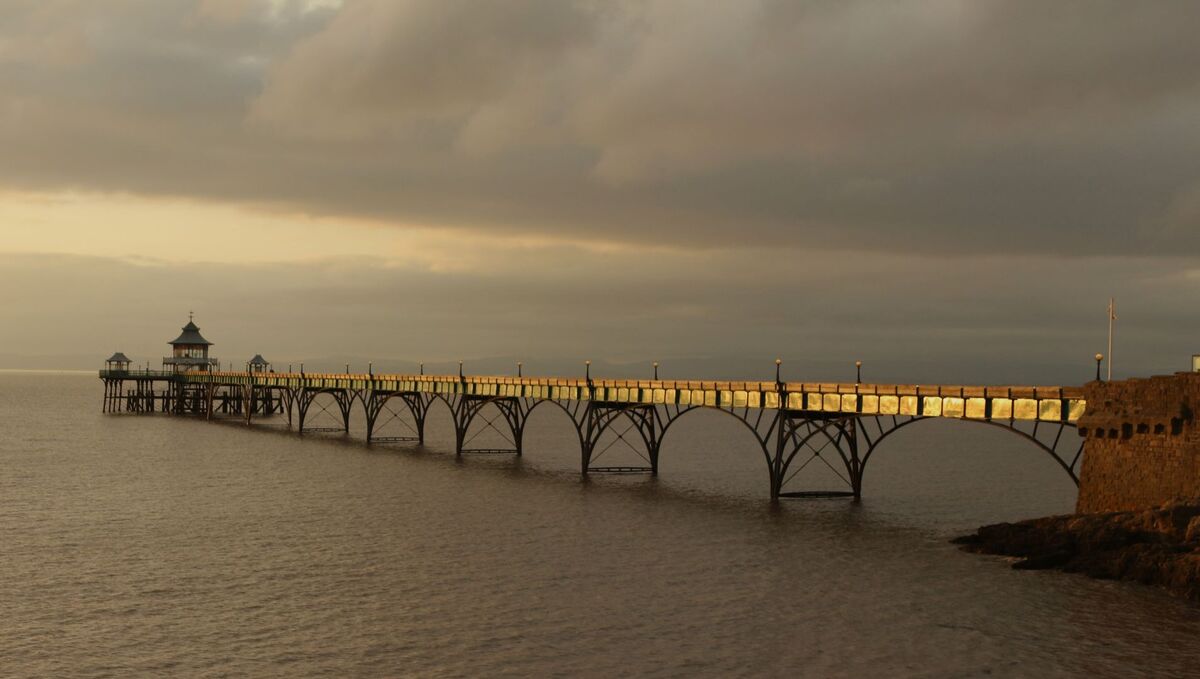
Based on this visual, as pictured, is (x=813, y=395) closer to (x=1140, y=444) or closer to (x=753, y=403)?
→ (x=753, y=403)

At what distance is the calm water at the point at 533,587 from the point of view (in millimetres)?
25375

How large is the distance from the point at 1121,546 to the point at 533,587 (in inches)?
704

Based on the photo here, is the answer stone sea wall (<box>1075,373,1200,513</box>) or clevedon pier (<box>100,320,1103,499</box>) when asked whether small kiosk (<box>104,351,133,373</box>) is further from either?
stone sea wall (<box>1075,373,1200,513</box>)

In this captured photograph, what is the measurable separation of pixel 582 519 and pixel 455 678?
74.0 ft

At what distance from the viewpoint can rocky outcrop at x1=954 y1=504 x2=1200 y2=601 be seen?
3114cm

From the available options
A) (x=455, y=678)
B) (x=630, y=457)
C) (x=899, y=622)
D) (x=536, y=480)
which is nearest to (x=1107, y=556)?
(x=899, y=622)

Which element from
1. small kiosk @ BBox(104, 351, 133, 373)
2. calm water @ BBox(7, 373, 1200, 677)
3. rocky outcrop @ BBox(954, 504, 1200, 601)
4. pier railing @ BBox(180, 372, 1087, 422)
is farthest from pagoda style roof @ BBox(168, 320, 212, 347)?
rocky outcrop @ BBox(954, 504, 1200, 601)

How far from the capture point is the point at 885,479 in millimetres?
71938

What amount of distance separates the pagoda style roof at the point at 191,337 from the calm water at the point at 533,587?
269 ft

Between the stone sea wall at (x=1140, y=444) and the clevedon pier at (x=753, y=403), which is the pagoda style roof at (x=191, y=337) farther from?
the stone sea wall at (x=1140, y=444)

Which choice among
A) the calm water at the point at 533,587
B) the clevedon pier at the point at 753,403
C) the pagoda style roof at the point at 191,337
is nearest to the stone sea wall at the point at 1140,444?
the clevedon pier at the point at 753,403

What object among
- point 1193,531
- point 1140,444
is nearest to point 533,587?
point 1193,531

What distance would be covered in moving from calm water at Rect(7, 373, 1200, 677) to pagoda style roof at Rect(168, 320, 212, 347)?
8212 centimetres

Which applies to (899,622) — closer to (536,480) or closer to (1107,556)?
(1107,556)
